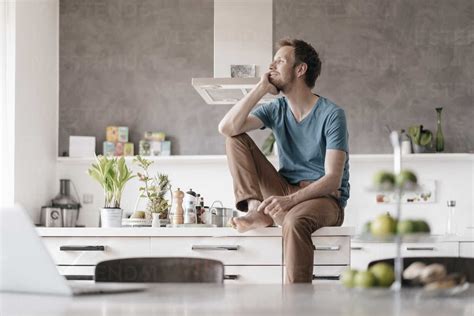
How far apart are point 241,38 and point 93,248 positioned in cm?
268

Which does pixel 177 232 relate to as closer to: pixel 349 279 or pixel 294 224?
pixel 294 224

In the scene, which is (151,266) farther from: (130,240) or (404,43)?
(404,43)

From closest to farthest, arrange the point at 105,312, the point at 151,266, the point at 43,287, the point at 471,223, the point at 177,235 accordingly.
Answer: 1. the point at 105,312
2. the point at 43,287
3. the point at 151,266
4. the point at 177,235
5. the point at 471,223

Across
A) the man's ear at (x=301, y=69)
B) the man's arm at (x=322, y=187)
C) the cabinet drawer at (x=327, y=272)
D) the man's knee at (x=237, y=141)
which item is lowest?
the cabinet drawer at (x=327, y=272)

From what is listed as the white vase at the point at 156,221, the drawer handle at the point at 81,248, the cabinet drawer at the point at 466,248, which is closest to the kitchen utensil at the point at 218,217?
the white vase at the point at 156,221

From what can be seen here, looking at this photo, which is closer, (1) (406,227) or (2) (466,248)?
(1) (406,227)

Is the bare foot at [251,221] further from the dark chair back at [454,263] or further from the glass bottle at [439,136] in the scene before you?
the glass bottle at [439,136]

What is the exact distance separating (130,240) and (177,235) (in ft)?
0.78

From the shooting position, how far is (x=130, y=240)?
13.3 ft

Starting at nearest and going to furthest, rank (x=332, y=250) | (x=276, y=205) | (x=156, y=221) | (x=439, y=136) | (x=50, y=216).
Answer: (x=276, y=205) < (x=332, y=250) < (x=156, y=221) < (x=50, y=216) < (x=439, y=136)

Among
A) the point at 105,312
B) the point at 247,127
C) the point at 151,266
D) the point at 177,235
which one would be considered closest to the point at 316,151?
the point at 247,127

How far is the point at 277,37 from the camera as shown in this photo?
22.4 feet

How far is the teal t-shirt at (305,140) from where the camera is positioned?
3999mm

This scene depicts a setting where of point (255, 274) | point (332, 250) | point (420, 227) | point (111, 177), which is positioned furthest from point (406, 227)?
point (111, 177)
